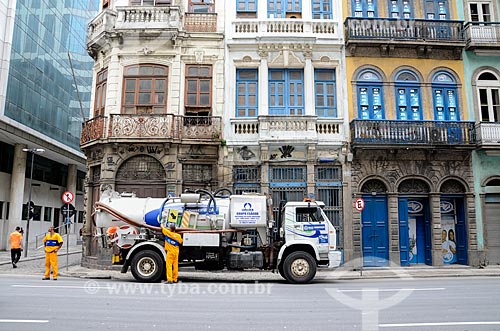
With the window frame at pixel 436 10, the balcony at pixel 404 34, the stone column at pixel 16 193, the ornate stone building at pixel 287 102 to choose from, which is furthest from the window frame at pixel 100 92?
the window frame at pixel 436 10

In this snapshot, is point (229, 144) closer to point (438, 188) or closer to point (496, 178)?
point (438, 188)

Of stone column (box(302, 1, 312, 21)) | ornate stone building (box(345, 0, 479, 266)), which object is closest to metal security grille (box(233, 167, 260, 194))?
ornate stone building (box(345, 0, 479, 266))

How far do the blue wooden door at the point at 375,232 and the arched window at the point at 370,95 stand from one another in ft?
12.8

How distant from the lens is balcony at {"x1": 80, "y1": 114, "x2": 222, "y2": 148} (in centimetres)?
1852

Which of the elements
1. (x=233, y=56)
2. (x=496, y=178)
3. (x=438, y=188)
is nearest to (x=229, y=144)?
(x=233, y=56)

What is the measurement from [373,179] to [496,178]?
5828mm

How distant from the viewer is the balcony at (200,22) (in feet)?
65.6

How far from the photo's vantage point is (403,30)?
64.5 feet

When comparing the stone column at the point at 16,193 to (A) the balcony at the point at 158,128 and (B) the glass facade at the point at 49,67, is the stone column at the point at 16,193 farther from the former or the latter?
(A) the balcony at the point at 158,128

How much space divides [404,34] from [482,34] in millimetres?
3895

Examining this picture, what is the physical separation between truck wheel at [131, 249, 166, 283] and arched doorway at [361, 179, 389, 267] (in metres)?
9.49

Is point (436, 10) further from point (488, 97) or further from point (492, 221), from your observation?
point (492, 221)

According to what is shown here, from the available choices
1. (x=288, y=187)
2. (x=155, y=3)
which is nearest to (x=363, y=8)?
(x=288, y=187)

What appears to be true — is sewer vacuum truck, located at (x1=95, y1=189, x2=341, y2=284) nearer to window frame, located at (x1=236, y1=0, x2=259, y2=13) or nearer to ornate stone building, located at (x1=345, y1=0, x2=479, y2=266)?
ornate stone building, located at (x1=345, y1=0, x2=479, y2=266)
